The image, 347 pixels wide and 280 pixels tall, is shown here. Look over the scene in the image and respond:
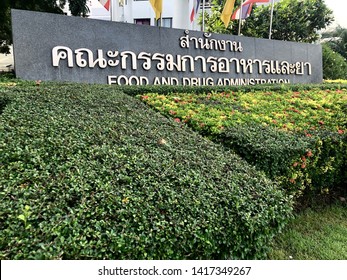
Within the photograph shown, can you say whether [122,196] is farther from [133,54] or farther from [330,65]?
[330,65]

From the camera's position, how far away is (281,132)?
9.95 feet

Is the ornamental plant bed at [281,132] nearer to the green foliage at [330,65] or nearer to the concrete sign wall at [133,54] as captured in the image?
the concrete sign wall at [133,54]

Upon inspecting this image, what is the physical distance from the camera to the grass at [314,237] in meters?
A: 2.43

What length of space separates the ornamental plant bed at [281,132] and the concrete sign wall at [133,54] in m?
1.64

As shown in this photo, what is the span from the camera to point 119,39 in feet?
18.6

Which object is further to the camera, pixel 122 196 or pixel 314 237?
pixel 314 237

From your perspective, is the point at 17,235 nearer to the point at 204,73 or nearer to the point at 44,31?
the point at 44,31

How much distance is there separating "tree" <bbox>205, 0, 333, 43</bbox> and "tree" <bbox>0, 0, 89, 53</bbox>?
7.26 meters

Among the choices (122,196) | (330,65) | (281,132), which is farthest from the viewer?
(330,65)

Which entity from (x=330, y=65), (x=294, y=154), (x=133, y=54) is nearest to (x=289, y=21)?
(x=330, y=65)

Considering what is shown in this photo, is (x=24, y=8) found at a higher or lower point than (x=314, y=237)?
higher

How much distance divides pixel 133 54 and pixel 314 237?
4.61 m

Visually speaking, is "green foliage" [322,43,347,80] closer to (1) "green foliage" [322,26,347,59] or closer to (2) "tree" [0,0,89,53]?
(1) "green foliage" [322,26,347,59]

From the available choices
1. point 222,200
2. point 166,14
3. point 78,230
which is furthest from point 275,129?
point 166,14
